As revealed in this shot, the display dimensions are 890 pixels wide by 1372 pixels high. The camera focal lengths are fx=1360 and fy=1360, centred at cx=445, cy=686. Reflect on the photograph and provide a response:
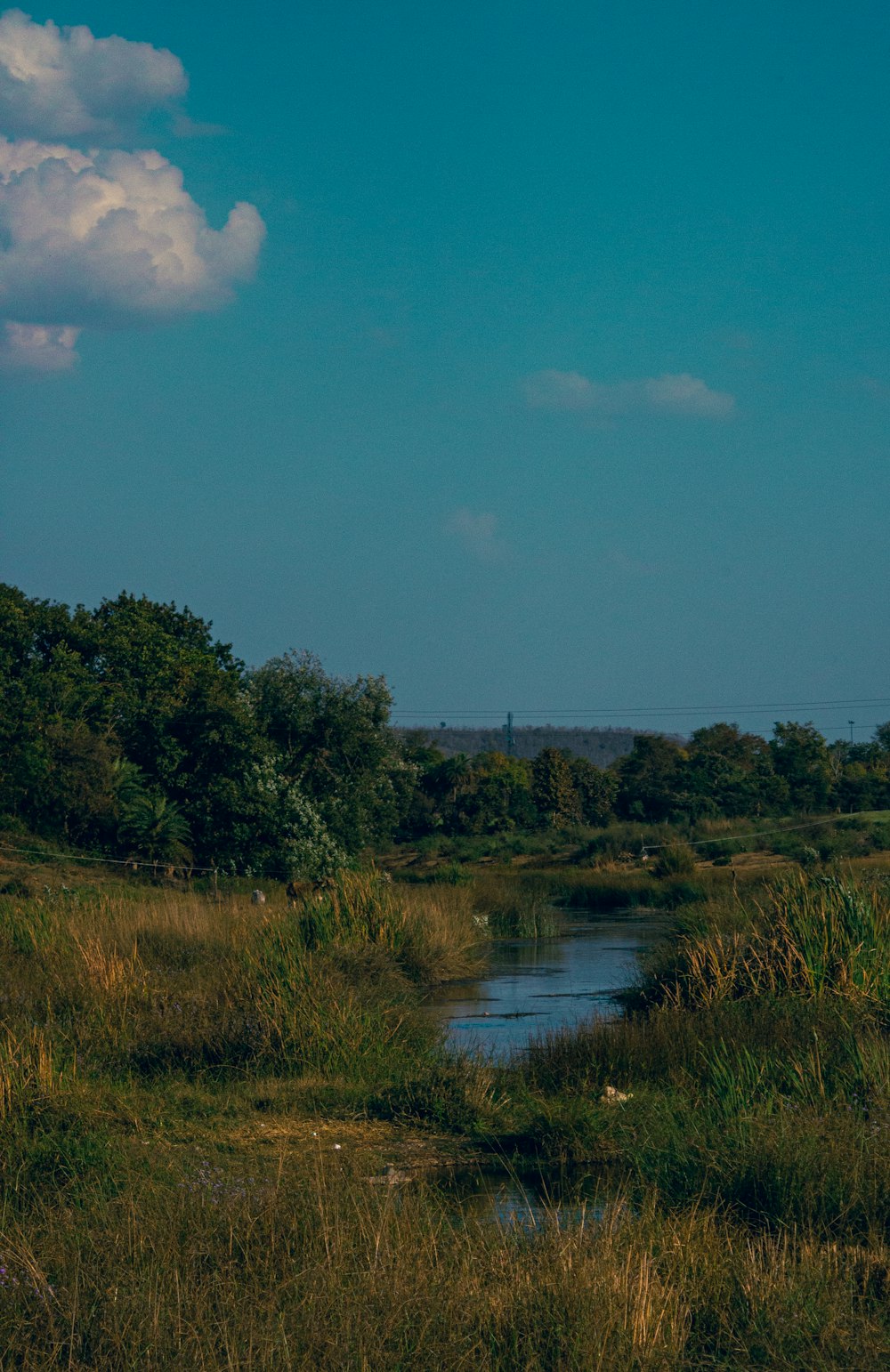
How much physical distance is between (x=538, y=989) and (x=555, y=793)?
48.0 meters

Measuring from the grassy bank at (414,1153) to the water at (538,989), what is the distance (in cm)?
103

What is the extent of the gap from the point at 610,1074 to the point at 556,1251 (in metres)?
5.74

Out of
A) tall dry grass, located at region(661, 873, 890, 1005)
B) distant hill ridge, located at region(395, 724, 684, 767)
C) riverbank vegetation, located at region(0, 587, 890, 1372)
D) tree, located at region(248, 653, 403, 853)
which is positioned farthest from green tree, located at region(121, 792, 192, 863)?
distant hill ridge, located at region(395, 724, 684, 767)

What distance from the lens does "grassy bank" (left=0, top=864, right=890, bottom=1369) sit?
5297 mm

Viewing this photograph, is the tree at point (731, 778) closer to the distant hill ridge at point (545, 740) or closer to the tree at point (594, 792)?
the tree at point (594, 792)

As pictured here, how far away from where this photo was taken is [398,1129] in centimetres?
1045

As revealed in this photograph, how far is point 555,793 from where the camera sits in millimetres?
68125

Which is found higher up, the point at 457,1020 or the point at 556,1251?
the point at 556,1251

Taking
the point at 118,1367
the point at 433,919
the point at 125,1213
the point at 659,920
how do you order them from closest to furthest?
the point at 118,1367 < the point at 125,1213 < the point at 433,919 < the point at 659,920

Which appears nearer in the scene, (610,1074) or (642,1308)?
(642,1308)

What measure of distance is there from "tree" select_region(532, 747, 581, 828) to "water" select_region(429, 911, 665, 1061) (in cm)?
3550

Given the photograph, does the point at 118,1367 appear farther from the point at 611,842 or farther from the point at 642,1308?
the point at 611,842

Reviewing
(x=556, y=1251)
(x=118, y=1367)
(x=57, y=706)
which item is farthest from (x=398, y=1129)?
(x=57, y=706)

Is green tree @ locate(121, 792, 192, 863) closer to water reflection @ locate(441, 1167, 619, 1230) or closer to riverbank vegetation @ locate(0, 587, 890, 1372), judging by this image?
riverbank vegetation @ locate(0, 587, 890, 1372)
